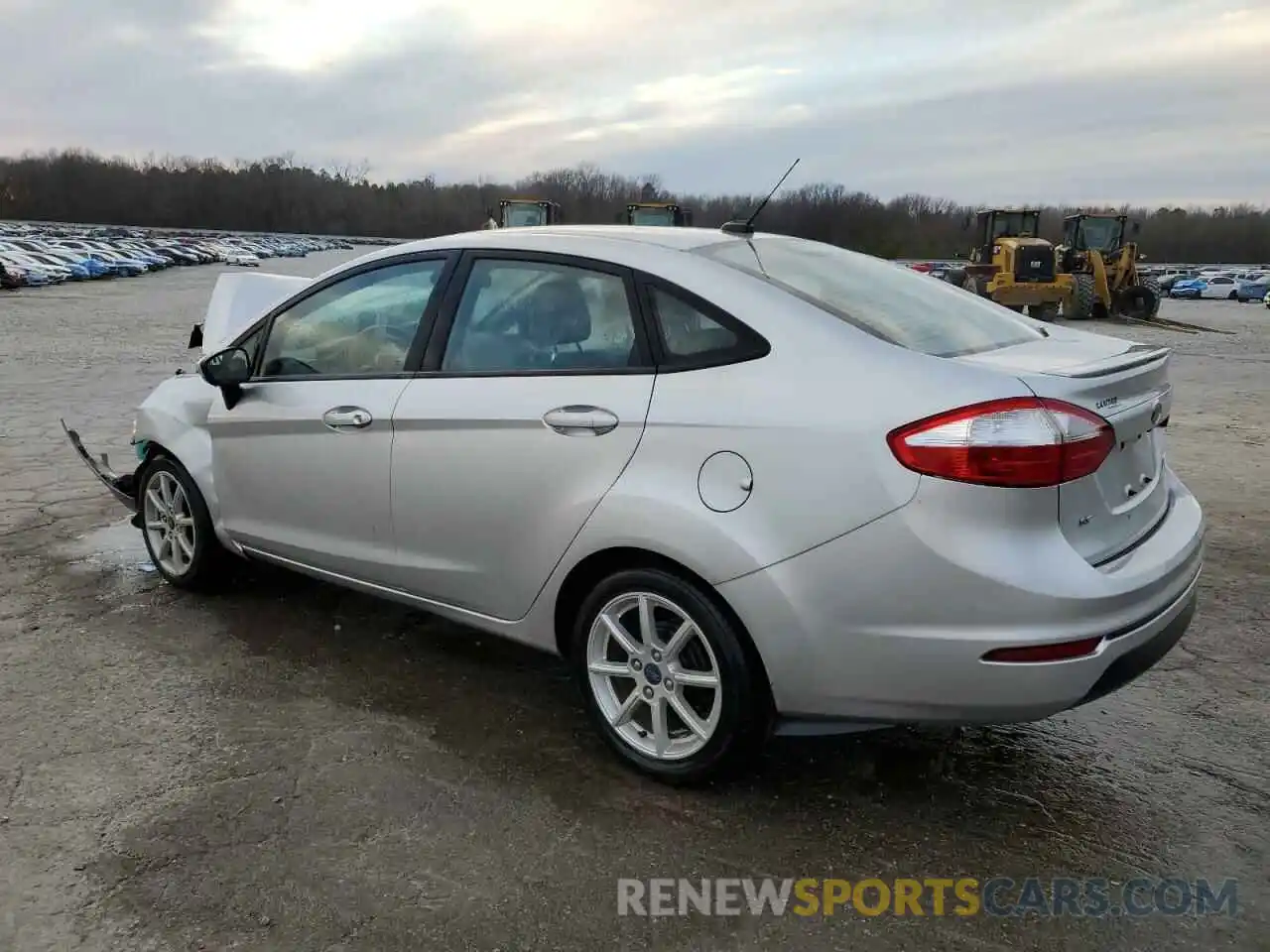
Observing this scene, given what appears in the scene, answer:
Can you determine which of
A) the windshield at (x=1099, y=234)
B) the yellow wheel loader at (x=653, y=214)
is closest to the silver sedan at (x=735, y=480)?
the yellow wheel loader at (x=653, y=214)

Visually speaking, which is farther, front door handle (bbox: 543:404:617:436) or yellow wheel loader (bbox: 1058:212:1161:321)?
yellow wheel loader (bbox: 1058:212:1161:321)

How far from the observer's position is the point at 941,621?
2.54 m

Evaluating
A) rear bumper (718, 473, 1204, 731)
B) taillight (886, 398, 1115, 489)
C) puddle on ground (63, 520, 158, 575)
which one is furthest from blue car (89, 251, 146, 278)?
taillight (886, 398, 1115, 489)

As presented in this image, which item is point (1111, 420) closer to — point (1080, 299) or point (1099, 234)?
point (1080, 299)

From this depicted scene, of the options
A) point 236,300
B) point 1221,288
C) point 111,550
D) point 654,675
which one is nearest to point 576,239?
point 654,675

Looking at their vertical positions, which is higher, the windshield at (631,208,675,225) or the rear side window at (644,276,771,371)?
the windshield at (631,208,675,225)

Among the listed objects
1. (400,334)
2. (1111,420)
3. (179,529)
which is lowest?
(179,529)

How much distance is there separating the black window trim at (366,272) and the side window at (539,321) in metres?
0.12

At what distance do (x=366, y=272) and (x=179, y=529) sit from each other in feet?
5.59

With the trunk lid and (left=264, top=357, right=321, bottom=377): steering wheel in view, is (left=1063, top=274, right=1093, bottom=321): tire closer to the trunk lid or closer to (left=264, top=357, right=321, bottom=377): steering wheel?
the trunk lid

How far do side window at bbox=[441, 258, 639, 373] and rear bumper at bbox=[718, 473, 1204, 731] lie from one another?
0.91 metres

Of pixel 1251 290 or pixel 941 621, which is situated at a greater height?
pixel 1251 290

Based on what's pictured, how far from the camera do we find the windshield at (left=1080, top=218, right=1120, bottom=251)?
29.3 meters

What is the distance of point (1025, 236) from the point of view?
27531 mm
